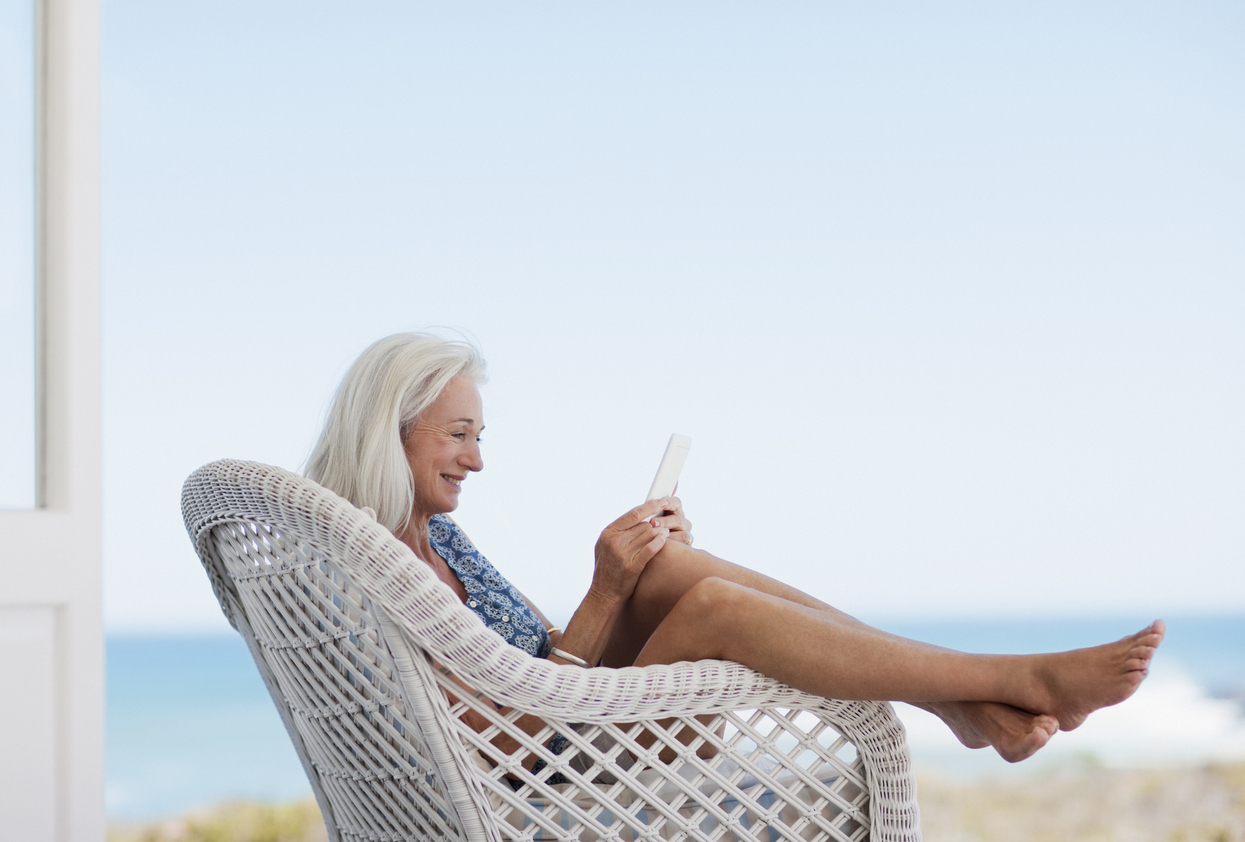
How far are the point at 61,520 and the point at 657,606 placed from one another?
3.18 ft

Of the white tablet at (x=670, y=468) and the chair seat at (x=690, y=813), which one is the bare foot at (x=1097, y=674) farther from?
the white tablet at (x=670, y=468)

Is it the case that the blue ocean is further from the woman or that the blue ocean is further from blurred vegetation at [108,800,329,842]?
the woman

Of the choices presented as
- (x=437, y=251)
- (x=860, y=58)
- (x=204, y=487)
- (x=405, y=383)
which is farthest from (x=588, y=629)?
(x=860, y=58)

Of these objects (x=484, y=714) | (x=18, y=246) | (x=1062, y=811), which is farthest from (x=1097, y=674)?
(x=1062, y=811)

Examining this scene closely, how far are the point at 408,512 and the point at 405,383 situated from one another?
0.22m

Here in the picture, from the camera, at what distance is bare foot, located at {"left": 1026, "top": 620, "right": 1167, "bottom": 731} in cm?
151

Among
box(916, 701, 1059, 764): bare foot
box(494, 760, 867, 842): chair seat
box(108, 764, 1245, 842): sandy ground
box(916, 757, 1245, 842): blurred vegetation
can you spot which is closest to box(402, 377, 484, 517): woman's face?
box(494, 760, 867, 842): chair seat

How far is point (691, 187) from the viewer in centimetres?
1245

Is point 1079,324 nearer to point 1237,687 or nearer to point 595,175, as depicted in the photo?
point 1237,687

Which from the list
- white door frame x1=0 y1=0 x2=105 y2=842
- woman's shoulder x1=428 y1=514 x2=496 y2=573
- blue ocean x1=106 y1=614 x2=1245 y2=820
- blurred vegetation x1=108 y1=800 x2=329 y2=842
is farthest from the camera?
blue ocean x1=106 y1=614 x2=1245 y2=820

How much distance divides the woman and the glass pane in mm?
502

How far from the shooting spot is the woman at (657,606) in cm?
155

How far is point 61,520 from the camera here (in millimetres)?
1808

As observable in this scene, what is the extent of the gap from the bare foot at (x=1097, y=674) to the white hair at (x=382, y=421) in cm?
104
